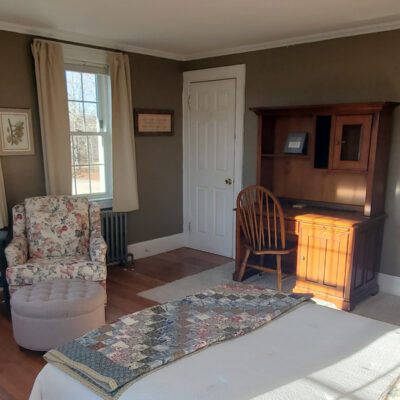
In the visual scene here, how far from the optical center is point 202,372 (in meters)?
1.39

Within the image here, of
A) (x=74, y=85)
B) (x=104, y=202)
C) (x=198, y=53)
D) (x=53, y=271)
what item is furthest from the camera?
(x=198, y=53)

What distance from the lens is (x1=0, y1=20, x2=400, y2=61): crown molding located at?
348cm

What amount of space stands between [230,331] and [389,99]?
2.77 metres

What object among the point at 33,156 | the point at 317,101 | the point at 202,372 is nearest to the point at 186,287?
the point at 33,156

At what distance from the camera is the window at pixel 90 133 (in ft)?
13.5

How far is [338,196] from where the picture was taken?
12.6 ft

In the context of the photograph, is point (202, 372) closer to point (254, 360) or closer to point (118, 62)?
point (254, 360)

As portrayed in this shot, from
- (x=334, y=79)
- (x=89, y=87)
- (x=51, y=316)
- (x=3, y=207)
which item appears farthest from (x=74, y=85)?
(x=334, y=79)

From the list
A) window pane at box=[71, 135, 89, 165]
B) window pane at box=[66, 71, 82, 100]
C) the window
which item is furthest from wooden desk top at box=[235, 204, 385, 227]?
window pane at box=[66, 71, 82, 100]

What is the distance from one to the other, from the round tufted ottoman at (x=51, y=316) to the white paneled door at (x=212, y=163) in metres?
2.40

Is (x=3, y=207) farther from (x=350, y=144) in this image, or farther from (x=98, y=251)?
(x=350, y=144)

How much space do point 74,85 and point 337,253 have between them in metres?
2.98

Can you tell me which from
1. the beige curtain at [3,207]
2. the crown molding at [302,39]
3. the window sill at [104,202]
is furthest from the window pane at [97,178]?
the crown molding at [302,39]

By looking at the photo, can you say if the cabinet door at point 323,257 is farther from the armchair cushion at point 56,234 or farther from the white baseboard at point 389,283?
the armchair cushion at point 56,234
